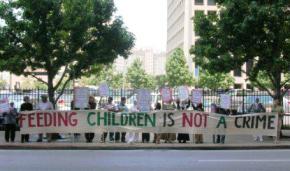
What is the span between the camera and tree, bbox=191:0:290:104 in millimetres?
22328

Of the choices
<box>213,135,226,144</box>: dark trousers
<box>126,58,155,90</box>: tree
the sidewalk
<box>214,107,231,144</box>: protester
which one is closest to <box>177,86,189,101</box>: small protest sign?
<box>214,107,231,144</box>: protester

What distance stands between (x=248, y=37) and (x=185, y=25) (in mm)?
98221

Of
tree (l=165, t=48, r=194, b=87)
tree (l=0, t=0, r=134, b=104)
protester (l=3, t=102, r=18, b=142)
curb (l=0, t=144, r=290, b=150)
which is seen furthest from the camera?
tree (l=165, t=48, r=194, b=87)

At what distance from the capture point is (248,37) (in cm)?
2305

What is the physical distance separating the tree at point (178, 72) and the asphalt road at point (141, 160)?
78.0 m

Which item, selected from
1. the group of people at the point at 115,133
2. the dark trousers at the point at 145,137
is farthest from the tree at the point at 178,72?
the dark trousers at the point at 145,137

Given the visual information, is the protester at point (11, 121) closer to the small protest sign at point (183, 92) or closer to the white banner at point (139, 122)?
the white banner at point (139, 122)

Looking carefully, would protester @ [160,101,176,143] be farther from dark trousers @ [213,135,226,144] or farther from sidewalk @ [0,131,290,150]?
dark trousers @ [213,135,226,144]

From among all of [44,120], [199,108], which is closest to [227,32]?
[199,108]

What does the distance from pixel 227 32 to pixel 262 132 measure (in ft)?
14.7

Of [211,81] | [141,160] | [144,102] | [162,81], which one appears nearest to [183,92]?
[144,102]

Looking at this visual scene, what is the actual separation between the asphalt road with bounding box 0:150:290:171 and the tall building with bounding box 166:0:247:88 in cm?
7699

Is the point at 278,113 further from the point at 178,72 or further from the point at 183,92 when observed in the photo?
the point at 178,72

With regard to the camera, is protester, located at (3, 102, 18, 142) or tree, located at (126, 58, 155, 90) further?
tree, located at (126, 58, 155, 90)
